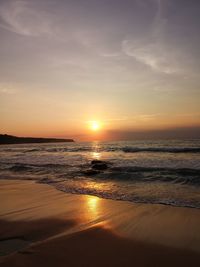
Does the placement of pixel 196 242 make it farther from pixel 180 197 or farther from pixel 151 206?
pixel 180 197

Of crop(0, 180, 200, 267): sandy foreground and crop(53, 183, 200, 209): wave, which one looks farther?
crop(53, 183, 200, 209): wave

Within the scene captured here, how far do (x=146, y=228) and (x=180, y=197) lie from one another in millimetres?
3370

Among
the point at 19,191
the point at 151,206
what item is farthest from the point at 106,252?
the point at 19,191

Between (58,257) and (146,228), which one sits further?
(146,228)

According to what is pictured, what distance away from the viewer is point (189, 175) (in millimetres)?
13086

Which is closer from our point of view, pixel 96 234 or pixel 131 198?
pixel 96 234

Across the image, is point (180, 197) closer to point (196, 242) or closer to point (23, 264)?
point (196, 242)

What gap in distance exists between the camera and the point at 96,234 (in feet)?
17.5

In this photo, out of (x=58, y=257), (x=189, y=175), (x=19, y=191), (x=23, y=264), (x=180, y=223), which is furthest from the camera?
(x=189, y=175)

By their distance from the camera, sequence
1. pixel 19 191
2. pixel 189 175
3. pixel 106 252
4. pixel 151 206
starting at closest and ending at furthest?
pixel 106 252 → pixel 151 206 → pixel 19 191 → pixel 189 175

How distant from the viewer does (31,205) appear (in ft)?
26.3

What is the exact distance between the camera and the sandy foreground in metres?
4.17

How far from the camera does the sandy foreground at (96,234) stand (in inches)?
164

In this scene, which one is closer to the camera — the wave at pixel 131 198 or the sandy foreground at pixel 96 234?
the sandy foreground at pixel 96 234
